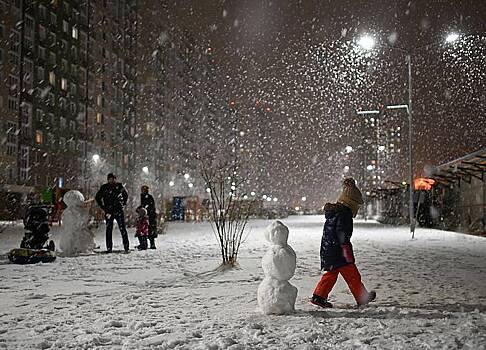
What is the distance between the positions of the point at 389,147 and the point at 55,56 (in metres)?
83.7

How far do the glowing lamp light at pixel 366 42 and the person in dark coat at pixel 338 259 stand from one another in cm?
1605

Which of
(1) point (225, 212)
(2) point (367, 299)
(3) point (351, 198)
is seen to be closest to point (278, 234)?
(3) point (351, 198)

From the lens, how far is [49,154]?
194 feet

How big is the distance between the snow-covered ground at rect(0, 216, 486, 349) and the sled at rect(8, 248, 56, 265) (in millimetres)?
314

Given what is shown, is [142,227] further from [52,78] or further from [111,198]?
[52,78]

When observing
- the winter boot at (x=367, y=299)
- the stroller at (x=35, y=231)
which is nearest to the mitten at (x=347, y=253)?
the winter boot at (x=367, y=299)

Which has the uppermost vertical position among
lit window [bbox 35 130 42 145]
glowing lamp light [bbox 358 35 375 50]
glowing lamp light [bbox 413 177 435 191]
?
lit window [bbox 35 130 42 145]

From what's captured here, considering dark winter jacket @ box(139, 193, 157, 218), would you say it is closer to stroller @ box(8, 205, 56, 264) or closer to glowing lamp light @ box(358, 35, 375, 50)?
stroller @ box(8, 205, 56, 264)

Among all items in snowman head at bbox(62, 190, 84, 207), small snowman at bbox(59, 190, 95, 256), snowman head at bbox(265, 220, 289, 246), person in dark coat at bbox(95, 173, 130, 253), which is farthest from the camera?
person in dark coat at bbox(95, 173, 130, 253)

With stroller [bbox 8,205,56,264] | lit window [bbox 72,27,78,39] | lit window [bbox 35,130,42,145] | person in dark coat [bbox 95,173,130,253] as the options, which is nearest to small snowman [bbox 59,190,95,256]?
person in dark coat [bbox 95,173,130,253]

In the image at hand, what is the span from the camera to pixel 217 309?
7.02 m

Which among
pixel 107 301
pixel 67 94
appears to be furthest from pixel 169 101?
pixel 107 301

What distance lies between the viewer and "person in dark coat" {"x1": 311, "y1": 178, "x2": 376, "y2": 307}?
6.99 m

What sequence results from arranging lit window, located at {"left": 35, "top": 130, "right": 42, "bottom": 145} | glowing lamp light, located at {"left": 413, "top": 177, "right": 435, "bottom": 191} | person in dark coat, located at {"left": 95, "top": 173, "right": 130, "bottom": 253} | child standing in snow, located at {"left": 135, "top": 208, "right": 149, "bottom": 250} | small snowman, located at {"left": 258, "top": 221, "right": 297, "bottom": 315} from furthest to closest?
lit window, located at {"left": 35, "top": 130, "right": 42, "bottom": 145} → glowing lamp light, located at {"left": 413, "top": 177, "right": 435, "bottom": 191} → child standing in snow, located at {"left": 135, "top": 208, "right": 149, "bottom": 250} → person in dark coat, located at {"left": 95, "top": 173, "right": 130, "bottom": 253} → small snowman, located at {"left": 258, "top": 221, "right": 297, "bottom": 315}
